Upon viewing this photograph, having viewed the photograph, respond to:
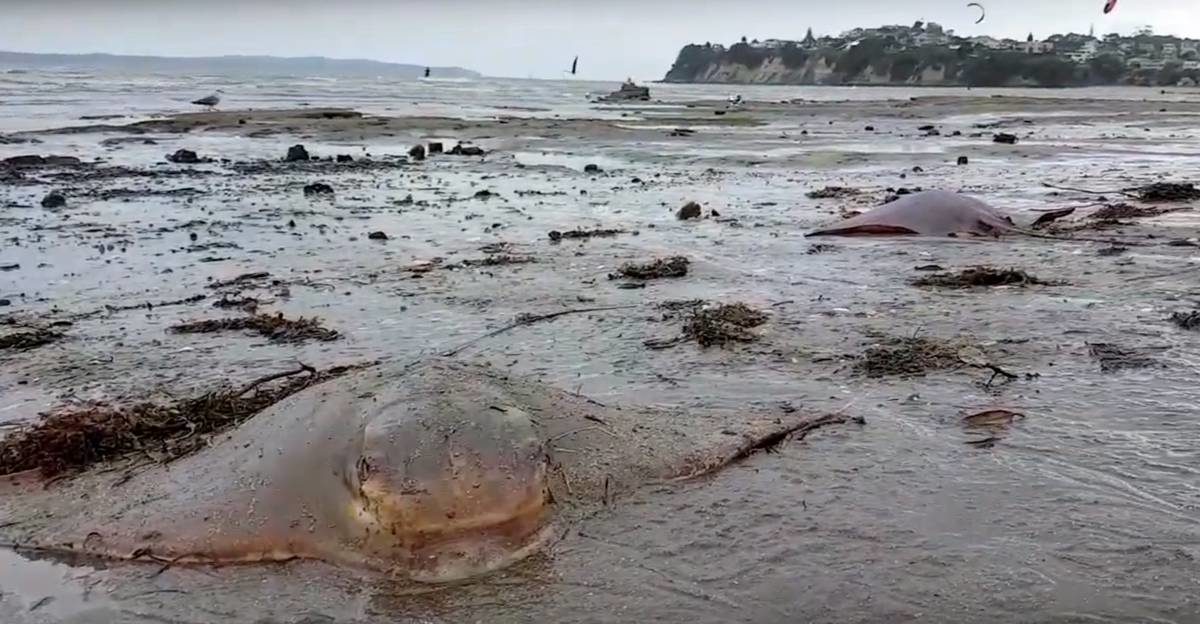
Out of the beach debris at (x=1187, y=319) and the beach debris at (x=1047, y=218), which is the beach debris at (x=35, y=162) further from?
the beach debris at (x=1187, y=319)

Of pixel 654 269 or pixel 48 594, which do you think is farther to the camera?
pixel 654 269

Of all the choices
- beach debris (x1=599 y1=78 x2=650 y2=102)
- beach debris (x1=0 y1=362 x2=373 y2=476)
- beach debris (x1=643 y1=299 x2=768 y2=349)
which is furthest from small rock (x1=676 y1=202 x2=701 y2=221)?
beach debris (x1=599 y1=78 x2=650 y2=102)

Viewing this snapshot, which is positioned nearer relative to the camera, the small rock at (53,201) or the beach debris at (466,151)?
the small rock at (53,201)

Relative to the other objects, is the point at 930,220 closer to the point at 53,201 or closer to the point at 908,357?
the point at 908,357

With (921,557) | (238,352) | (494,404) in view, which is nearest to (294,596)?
(494,404)

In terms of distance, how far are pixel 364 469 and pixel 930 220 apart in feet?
27.0

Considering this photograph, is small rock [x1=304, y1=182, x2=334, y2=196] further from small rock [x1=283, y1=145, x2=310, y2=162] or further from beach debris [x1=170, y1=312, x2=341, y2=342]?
beach debris [x1=170, y1=312, x2=341, y2=342]

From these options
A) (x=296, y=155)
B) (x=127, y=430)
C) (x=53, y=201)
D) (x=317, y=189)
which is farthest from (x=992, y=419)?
(x=296, y=155)

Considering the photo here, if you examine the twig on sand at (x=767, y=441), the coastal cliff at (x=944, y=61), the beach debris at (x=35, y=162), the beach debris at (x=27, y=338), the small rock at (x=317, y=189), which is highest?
the coastal cliff at (x=944, y=61)

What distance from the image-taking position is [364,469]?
125 inches

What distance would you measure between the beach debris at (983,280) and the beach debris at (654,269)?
206 cm

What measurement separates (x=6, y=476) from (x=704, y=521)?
3.04 m

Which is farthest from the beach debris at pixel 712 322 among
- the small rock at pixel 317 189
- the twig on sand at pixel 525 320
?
the small rock at pixel 317 189

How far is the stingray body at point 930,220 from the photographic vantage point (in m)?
9.88
